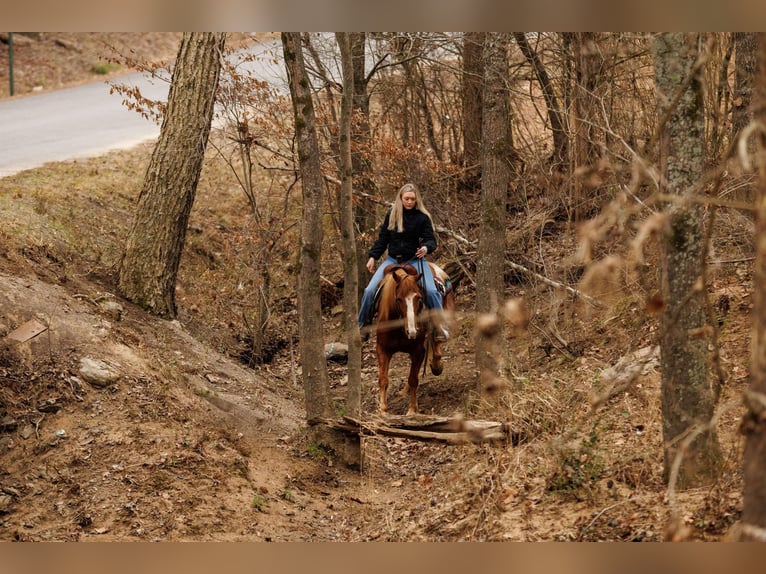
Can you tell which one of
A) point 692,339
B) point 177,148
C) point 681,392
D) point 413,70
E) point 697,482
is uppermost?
point 413,70

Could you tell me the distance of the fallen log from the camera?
777 cm

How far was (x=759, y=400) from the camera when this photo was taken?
393cm

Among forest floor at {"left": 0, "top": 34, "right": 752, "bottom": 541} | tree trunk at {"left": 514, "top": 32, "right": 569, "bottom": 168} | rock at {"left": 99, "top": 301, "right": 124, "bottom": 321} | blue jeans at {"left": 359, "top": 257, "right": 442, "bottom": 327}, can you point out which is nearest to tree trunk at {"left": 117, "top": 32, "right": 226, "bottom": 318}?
forest floor at {"left": 0, "top": 34, "right": 752, "bottom": 541}

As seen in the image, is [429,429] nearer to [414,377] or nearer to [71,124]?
[414,377]

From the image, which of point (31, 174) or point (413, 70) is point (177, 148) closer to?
point (31, 174)

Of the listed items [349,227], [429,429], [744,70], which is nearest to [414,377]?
[429,429]

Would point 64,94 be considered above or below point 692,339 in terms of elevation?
above

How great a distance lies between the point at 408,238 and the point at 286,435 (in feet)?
8.64

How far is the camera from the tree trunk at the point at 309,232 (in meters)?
8.63

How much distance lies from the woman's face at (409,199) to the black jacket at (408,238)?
14 cm

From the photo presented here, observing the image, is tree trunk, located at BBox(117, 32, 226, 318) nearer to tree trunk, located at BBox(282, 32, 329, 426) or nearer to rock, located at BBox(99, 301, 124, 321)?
rock, located at BBox(99, 301, 124, 321)

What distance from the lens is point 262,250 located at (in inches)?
477

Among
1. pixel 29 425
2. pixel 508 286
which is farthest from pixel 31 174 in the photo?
pixel 508 286

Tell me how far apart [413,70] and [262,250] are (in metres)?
4.37
